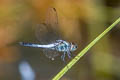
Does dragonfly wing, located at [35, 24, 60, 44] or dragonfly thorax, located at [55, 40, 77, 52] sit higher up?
dragonfly wing, located at [35, 24, 60, 44]

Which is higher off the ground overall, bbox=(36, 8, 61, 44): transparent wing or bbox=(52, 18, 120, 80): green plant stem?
bbox=(36, 8, 61, 44): transparent wing

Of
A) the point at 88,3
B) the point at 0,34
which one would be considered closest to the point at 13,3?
the point at 0,34

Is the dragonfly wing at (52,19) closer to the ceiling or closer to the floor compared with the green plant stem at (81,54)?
closer to the ceiling

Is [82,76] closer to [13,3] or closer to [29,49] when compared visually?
[29,49]

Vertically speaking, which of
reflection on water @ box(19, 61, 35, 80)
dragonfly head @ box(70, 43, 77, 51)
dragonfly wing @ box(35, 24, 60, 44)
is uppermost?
dragonfly wing @ box(35, 24, 60, 44)

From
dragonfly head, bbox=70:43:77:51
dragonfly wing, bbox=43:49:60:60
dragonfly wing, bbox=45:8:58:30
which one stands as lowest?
dragonfly wing, bbox=43:49:60:60
